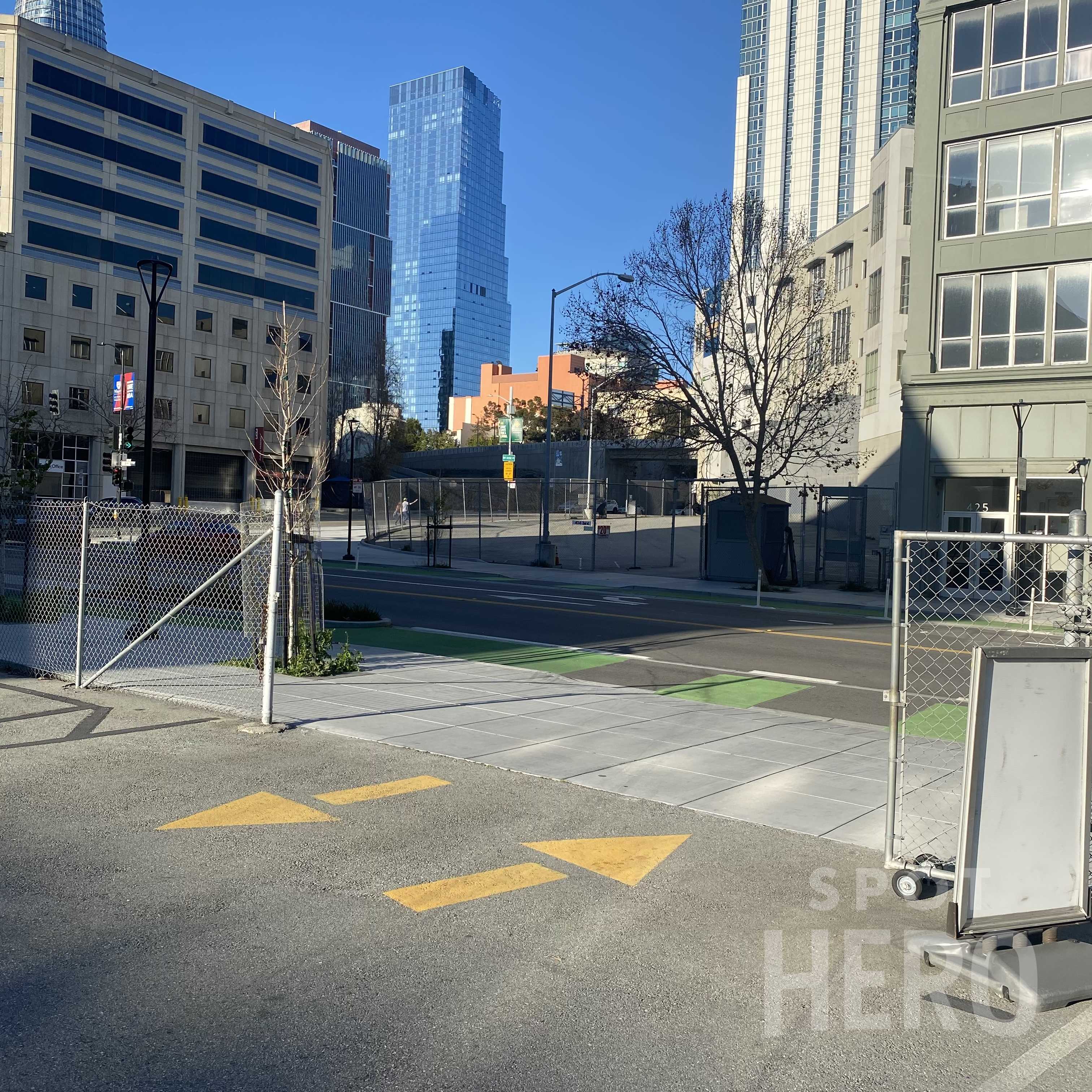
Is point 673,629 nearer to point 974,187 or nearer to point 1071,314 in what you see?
point 1071,314

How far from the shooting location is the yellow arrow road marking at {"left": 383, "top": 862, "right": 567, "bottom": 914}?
5.45 meters

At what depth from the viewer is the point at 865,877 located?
5.93m

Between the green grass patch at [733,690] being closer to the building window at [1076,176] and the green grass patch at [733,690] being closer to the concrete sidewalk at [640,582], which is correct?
the concrete sidewalk at [640,582]

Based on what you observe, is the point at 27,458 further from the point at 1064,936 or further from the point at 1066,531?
the point at 1066,531

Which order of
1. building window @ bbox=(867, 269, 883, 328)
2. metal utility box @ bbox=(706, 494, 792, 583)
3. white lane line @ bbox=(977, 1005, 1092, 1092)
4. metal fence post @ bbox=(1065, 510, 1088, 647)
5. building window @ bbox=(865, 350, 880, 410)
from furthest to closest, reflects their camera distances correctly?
building window @ bbox=(865, 350, 880, 410) < building window @ bbox=(867, 269, 883, 328) < metal utility box @ bbox=(706, 494, 792, 583) < metal fence post @ bbox=(1065, 510, 1088, 647) < white lane line @ bbox=(977, 1005, 1092, 1092)

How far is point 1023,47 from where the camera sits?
28484 millimetres

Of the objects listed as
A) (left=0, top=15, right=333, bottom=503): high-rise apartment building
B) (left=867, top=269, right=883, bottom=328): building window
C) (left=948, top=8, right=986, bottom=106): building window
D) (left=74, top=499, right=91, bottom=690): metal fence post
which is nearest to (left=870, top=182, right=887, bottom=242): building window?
(left=867, top=269, right=883, bottom=328): building window

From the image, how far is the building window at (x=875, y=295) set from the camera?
157ft

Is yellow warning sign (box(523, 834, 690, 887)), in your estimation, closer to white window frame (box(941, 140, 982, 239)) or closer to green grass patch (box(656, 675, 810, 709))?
green grass patch (box(656, 675, 810, 709))

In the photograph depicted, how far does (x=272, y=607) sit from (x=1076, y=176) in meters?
27.0

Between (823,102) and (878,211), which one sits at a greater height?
(823,102)

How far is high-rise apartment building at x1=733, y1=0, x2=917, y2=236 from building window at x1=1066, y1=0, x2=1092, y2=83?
10219 cm

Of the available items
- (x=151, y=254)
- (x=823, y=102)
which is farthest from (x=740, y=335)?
(x=823, y=102)

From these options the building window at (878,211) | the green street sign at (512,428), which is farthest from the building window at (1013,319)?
the building window at (878,211)
